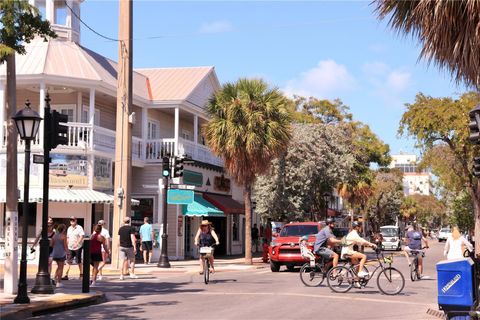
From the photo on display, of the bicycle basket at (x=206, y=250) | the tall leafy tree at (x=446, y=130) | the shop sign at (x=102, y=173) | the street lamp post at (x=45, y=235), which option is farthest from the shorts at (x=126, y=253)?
the tall leafy tree at (x=446, y=130)

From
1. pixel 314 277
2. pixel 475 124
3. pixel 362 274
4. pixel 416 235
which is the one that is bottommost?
pixel 314 277

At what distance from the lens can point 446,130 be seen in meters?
36.9

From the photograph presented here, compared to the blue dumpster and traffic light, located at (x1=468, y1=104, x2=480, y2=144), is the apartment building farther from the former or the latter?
the blue dumpster

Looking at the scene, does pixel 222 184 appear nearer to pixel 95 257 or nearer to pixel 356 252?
pixel 95 257

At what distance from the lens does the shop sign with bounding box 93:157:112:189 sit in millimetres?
27812

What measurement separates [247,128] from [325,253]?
12.3 meters

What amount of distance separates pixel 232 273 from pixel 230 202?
45.1 feet

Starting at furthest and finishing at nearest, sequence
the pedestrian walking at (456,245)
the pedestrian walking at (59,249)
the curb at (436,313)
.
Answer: the pedestrian walking at (456,245), the pedestrian walking at (59,249), the curb at (436,313)

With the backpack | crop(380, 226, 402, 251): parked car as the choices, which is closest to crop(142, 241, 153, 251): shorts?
the backpack

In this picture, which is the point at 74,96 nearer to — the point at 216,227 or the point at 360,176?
the point at 216,227

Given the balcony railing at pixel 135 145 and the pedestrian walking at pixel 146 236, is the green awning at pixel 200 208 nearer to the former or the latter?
the balcony railing at pixel 135 145

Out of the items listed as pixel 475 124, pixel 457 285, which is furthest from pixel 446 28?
pixel 457 285

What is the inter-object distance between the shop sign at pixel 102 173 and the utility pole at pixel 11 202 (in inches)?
523

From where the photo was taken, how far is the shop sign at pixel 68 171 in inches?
1060
